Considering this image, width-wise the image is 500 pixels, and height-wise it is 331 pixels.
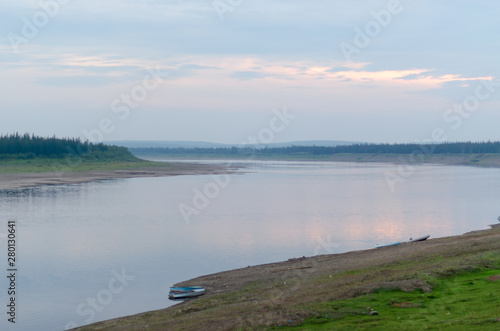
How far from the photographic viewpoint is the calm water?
1809cm

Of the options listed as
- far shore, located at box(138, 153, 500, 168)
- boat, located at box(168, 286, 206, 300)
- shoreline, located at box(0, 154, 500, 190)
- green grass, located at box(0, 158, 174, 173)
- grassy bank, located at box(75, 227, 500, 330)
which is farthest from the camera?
far shore, located at box(138, 153, 500, 168)

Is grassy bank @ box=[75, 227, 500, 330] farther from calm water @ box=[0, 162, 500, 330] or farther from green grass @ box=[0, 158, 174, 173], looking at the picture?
green grass @ box=[0, 158, 174, 173]

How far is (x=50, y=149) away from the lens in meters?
89.8

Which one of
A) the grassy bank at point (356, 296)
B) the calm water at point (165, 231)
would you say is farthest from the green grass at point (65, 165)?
Result: the grassy bank at point (356, 296)

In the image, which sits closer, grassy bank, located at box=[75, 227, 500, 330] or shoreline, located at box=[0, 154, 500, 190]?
grassy bank, located at box=[75, 227, 500, 330]

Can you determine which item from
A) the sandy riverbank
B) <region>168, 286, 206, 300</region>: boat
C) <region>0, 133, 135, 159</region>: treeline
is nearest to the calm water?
<region>168, 286, 206, 300</region>: boat

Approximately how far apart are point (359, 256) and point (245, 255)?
17.4ft

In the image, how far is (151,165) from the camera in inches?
4058

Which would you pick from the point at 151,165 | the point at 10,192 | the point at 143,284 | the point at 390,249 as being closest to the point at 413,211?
the point at 390,249

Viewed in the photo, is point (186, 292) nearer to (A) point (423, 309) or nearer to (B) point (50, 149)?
(A) point (423, 309)

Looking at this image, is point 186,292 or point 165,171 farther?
point 165,171

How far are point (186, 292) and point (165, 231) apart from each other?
47.3ft

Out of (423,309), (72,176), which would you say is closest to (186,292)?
(423,309)

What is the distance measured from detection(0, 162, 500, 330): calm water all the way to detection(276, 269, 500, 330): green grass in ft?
22.3
